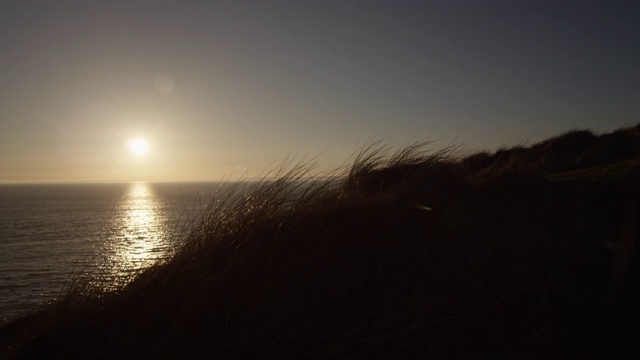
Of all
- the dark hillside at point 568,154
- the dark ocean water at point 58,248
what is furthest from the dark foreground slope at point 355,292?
the dark hillside at point 568,154

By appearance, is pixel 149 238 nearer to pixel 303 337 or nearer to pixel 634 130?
pixel 634 130

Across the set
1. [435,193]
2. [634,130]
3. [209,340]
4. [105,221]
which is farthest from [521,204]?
[105,221]

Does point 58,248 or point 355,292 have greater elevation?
point 355,292

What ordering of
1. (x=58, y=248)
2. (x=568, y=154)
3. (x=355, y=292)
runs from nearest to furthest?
1. (x=355, y=292)
2. (x=568, y=154)
3. (x=58, y=248)

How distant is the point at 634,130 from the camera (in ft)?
44.4

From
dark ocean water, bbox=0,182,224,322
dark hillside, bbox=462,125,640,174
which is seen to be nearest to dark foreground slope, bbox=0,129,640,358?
dark ocean water, bbox=0,182,224,322

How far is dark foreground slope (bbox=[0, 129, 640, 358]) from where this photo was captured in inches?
106

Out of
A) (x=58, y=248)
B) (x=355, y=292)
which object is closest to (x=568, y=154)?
(x=355, y=292)

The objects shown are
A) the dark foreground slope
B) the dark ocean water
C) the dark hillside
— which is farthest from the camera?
the dark ocean water

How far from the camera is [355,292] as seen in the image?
10.2 ft

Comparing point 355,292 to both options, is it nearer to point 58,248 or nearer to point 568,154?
point 568,154

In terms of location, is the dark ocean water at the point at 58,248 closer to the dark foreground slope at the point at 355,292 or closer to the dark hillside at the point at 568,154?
the dark foreground slope at the point at 355,292

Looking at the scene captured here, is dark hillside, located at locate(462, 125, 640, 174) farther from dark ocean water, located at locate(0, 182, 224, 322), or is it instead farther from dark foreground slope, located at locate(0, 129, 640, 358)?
dark ocean water, located at locate(0, 182, 224, 322)

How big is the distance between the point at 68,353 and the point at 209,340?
975 millimetres
